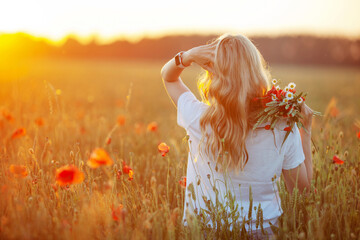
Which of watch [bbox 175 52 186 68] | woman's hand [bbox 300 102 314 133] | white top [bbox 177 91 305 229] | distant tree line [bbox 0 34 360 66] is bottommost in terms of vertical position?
white top [bbox 177 91 305 229]

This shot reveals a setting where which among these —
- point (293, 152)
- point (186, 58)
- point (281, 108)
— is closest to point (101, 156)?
point (186, 58)

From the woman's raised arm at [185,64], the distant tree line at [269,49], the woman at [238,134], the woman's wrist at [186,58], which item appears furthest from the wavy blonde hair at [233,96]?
the distant tree line at [269,49]

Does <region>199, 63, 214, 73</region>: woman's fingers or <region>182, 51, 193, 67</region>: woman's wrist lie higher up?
<region>182, 51, 193, 67</region>: woman's wrist

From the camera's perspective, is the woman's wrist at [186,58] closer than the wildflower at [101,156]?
No

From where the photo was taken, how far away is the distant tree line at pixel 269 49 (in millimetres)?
45875

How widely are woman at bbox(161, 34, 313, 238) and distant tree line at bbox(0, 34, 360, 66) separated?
44.1 m

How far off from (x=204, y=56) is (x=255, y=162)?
29.4 inches

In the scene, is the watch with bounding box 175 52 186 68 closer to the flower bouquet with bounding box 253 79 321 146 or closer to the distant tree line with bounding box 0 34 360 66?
the flower bouquet with bounding box 253 79 321 146

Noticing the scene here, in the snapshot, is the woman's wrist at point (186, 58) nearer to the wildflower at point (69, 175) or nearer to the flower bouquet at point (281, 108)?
the flower bouquet at point (281, 108)

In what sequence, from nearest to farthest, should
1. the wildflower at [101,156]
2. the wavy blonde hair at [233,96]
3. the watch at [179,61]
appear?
the wildflower at [101,156], the wavy blonde hair at [233,96], the watch at [179,61]

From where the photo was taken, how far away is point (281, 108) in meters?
2.06

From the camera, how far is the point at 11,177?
232 cm

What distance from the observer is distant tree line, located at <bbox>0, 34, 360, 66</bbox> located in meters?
45.9

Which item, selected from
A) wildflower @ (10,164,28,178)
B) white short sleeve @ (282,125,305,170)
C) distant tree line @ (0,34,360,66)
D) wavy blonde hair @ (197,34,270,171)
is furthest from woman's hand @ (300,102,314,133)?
distant tree line @ (0,34,360,66)
